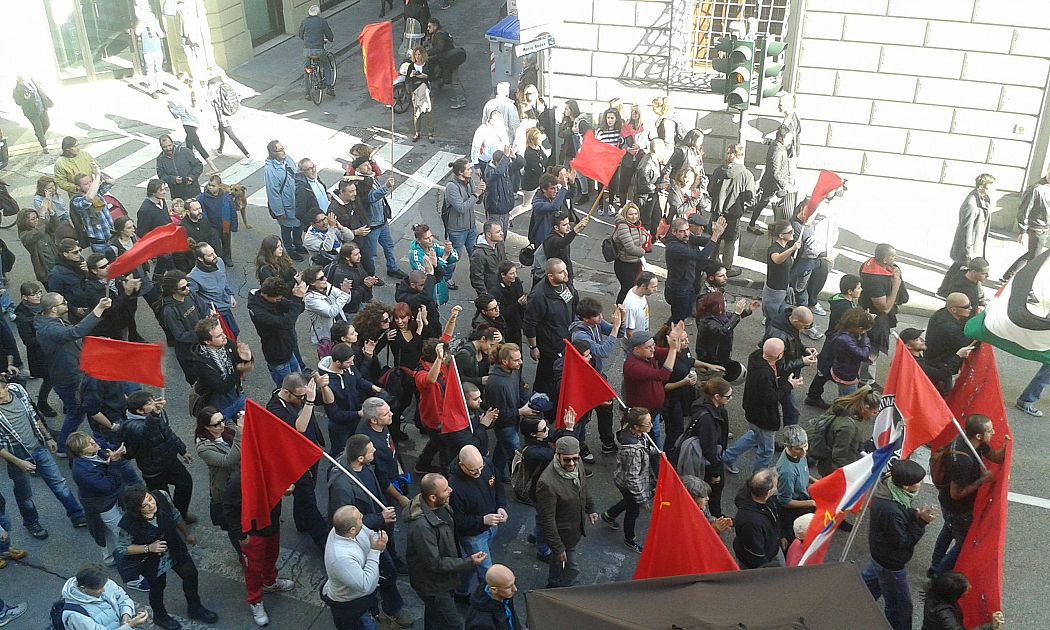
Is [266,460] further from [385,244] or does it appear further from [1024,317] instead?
[1024,317]

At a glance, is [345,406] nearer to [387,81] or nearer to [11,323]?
[11,323]

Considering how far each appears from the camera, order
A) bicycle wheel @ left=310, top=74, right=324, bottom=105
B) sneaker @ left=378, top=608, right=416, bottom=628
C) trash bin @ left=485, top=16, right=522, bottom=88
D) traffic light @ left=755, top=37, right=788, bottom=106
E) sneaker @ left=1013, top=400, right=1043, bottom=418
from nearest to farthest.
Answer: sneaker @ left=378, top=608, right=416, bottom=628 < sneaker @ left=1013, top=400, right=1043, bottom=418 < traffic light @ left=755, top=37, right=788, bottom=106 < trash bin @ left=485, top=16, right=522, bottom=88 < bicycle wheel @ left=310, top=74, right=324, bottom=105

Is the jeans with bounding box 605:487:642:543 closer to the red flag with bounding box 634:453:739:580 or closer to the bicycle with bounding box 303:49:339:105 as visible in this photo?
the red flag with bounding box 634:453:739:580

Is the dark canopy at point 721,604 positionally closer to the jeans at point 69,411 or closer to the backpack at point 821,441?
the backpack at point 821,441

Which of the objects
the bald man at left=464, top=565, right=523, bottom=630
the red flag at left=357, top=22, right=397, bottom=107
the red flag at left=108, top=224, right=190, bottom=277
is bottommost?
the bald man at left=464, top=565, right=523, bottom=630

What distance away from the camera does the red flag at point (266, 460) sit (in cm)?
782

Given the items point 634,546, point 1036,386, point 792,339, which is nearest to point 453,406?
point 634,546

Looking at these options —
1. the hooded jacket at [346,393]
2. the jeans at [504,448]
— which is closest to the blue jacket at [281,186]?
the hooded jacket at [346,393]

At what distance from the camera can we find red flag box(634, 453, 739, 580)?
275 inches

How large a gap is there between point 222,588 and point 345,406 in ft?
6.25

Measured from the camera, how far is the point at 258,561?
826 centimetres

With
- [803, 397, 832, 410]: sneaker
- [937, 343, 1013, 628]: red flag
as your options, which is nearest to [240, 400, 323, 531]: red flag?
[937, 343, 1013, 628]: red flag

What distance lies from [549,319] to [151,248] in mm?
4371

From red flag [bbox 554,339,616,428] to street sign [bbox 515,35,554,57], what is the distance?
7.56 m
